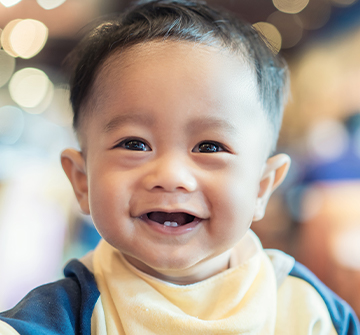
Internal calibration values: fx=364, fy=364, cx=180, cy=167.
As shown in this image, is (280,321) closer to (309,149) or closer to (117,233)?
(117,233)

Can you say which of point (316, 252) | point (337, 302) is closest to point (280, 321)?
point (337, 302)

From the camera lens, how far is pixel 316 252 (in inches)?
58.4

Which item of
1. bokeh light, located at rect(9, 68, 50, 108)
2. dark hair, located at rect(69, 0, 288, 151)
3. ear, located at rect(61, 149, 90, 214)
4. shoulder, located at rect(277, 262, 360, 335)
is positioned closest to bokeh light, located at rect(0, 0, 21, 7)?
bokeh light, located at rect(9, 68, 50, 108)

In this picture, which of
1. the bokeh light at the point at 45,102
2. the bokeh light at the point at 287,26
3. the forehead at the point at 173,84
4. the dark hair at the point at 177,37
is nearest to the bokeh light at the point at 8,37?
the bokeh light at the point at 45,102

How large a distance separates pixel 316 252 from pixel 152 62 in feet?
4.07

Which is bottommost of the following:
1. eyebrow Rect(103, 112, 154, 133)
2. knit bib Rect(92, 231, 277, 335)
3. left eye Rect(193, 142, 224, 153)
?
knit bib Rect(92, 231, 277, 335)

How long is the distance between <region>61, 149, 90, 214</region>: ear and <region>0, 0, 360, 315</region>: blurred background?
721mm

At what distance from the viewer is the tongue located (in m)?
0.52

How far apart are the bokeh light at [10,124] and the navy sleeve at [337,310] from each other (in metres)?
1.45

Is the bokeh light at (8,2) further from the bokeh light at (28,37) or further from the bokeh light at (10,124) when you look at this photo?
the bokeh light at (10,124)

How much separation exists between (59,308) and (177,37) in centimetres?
41

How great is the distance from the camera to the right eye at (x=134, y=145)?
513mm

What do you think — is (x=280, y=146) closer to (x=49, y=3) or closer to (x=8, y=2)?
(x=49, y=3)

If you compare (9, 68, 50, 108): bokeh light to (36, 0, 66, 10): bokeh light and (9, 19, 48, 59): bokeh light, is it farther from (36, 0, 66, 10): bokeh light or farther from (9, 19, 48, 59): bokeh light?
(36, 0, 66, 10): bokeh light
